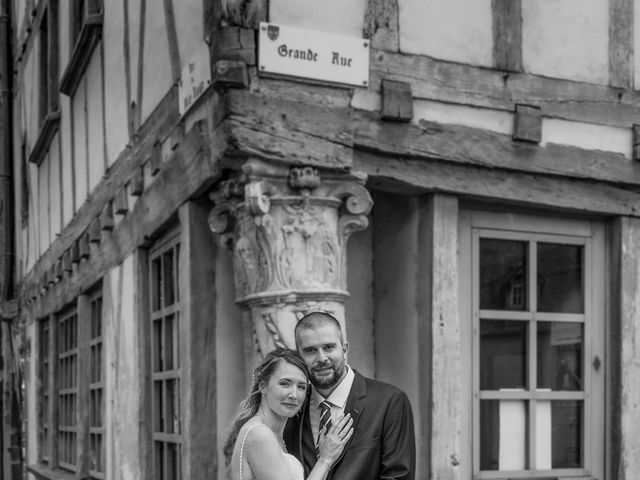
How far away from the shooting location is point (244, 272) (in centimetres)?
513

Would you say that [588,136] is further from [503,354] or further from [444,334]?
[444,334]

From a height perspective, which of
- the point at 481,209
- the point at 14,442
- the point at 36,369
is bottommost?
the point at 14,442

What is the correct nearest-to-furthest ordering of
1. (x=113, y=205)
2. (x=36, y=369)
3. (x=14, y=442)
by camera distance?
(x=113, y=205) < (x=36, y=369) < (x=14, y=442)

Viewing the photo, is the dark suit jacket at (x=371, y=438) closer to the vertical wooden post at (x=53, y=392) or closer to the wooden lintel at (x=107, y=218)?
the wooden lintel at (x=107, y=218)

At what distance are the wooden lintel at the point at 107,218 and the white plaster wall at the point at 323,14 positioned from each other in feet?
10.2

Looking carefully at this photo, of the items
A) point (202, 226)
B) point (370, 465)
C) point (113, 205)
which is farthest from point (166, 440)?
point (370, 465)

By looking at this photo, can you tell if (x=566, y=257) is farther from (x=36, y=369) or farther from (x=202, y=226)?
(x=36, y=369)

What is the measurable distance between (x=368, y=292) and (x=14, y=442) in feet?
31.2

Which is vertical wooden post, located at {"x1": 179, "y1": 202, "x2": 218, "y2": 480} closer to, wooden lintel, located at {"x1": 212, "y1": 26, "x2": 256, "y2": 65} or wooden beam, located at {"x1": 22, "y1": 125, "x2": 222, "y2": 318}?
wooden beam, located at {"x1": 22, "y1": 125, "x2": 222, "y2": 318}

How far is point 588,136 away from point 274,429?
288 cm

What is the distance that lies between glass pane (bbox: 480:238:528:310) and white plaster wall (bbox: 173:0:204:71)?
68.1 inches

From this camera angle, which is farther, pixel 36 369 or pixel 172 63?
pixel 36 369

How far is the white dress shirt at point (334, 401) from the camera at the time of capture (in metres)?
3.89

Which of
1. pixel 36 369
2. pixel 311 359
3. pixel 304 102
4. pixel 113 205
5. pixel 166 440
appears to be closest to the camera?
pixel 311 359
